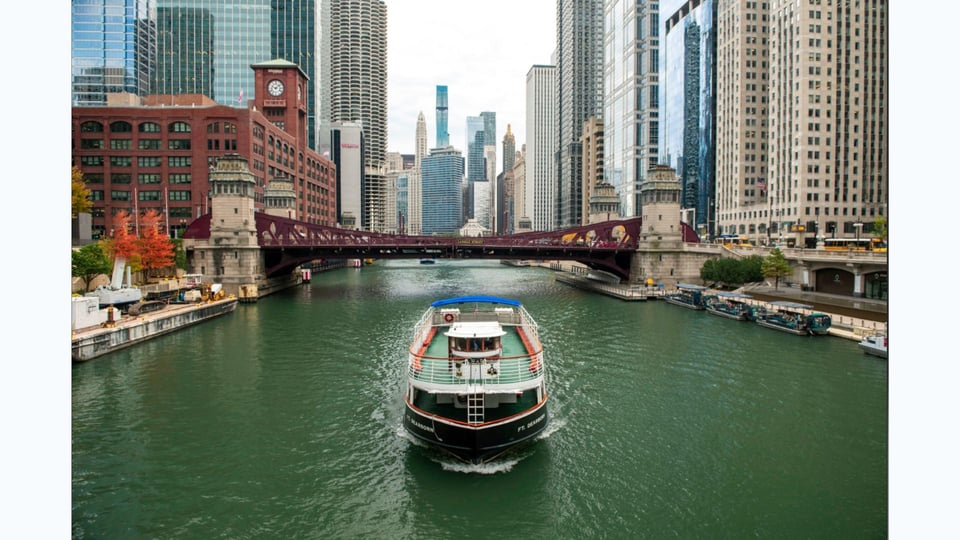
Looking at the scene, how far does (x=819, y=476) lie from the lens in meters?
24.0

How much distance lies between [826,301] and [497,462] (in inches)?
2304

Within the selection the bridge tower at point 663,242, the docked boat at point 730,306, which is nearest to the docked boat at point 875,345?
the docked boat at point 730,306

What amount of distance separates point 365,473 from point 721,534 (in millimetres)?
13755

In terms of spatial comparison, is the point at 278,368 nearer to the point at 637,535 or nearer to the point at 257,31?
the point at 637,535

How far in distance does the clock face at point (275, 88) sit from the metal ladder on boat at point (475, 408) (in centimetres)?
14721

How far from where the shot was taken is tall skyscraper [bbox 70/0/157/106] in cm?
16338

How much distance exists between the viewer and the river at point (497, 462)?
2077 cm

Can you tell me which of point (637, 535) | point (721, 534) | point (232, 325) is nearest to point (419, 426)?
point (637, 535)

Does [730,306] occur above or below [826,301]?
below

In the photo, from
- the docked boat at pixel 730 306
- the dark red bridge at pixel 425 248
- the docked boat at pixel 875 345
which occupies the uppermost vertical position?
the dark red bridge at pixel 425 248

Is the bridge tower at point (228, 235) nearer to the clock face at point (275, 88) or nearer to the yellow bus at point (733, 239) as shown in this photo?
the clock face at point (275, 88)

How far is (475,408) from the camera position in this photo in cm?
2373

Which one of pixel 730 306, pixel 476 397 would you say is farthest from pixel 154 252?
pixel 730 306

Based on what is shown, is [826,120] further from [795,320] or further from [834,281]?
[795,320]
